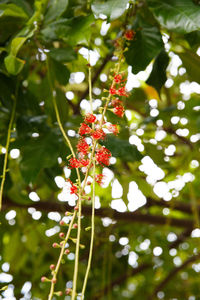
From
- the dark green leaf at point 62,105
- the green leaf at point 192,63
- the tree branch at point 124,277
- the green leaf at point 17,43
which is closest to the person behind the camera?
the green leaf at point 17,43

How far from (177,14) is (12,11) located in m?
A: 0.31

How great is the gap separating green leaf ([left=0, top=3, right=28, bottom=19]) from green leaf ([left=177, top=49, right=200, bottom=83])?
0.33 meters

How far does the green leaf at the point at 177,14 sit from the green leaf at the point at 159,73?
0.16 meters

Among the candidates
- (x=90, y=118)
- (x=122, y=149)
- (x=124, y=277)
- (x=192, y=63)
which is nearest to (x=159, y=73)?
(x=192, y=63)

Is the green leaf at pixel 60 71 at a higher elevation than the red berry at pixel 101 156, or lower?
lower

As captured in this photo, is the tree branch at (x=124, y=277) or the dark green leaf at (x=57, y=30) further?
the tree branch at (x=124, y=277)

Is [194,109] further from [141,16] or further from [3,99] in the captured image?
[3,99]

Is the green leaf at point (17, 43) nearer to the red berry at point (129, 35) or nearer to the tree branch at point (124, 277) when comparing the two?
the red berry at point (129, 35)

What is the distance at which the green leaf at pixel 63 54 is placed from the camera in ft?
2.46

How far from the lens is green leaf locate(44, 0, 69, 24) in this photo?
0.71m

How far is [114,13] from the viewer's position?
604 millimetres

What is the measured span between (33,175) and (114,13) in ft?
1.20

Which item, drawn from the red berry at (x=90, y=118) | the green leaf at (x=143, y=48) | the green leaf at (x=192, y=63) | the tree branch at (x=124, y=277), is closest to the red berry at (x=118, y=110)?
the red berry at (x=90, y=118)


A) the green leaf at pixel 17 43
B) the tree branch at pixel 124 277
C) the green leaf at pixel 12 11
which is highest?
the green leaf at pixel 12 11
